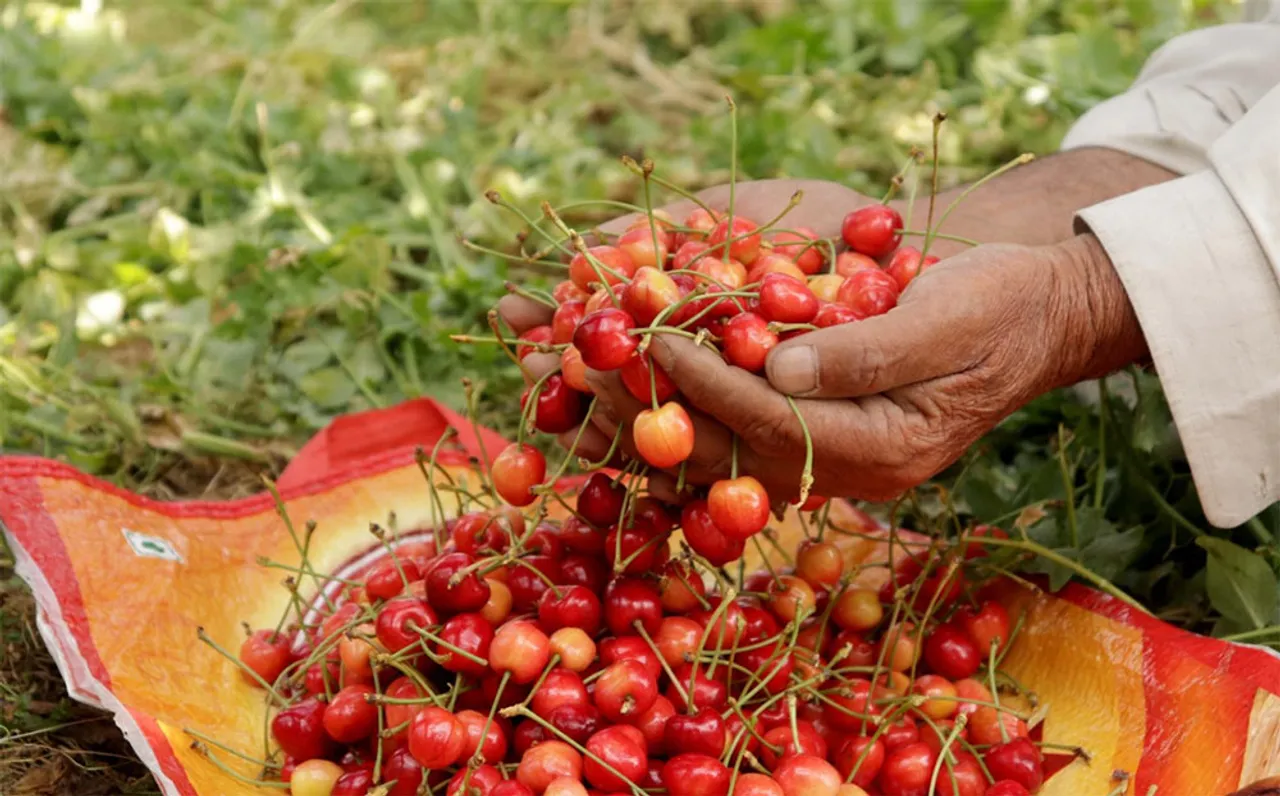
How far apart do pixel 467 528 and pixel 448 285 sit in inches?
51.9

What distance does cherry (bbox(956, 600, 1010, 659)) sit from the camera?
2.04 meters

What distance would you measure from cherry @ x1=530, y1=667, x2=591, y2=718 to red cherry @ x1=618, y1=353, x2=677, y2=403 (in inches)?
15.8

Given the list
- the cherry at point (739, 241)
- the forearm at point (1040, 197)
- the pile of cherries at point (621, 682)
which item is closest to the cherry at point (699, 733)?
the pile of cherries at point (621, 682)

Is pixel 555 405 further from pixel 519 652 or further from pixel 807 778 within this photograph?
pixel 807 778

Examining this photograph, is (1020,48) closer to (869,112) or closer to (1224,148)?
(869,112)

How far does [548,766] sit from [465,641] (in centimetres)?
21

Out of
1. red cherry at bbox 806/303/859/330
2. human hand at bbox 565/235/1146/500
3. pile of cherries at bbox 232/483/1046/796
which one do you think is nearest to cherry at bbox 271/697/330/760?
pile of cherries at bbox 232/483/1046/796

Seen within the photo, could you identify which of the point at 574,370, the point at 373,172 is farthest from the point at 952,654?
the point at 373,172

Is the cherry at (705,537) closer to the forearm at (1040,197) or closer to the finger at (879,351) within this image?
the finger at (879,351)

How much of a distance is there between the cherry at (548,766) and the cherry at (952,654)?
2.10 ft

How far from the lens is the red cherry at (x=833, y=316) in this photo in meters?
1.73

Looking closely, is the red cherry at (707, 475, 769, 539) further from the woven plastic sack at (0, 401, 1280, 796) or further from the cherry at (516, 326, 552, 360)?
the woven plastic sack at (0, 401, 1280, 796)

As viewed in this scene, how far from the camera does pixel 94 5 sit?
16.2ft

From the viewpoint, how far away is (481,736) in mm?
1692
